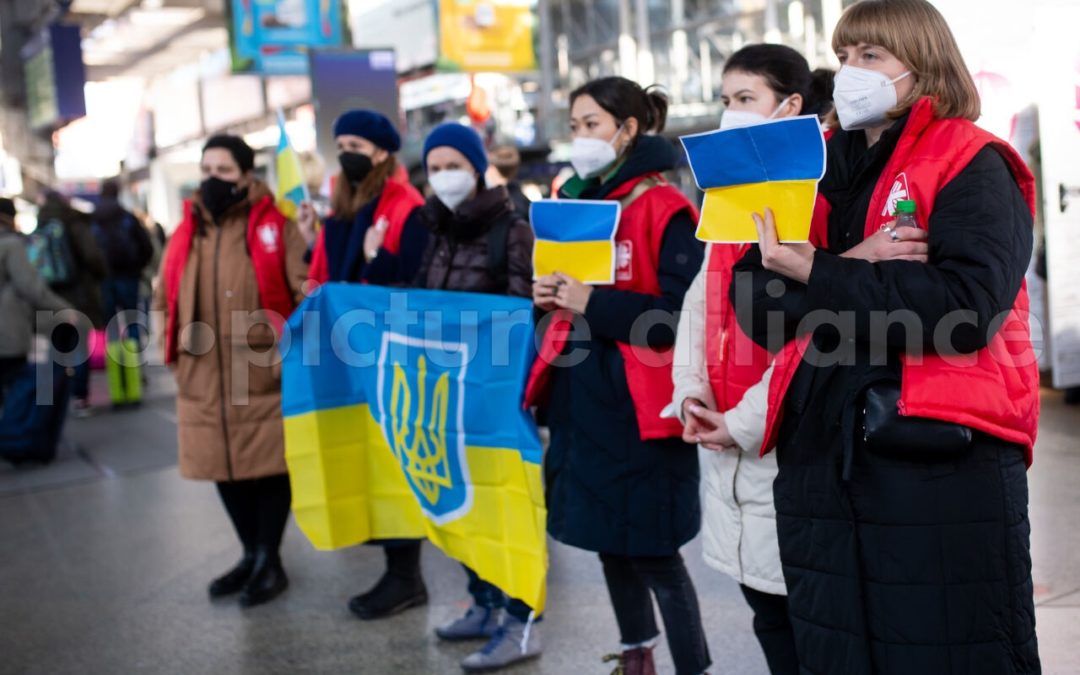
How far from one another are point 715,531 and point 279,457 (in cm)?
246

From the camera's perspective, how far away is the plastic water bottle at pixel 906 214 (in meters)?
2.12

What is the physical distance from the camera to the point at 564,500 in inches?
136

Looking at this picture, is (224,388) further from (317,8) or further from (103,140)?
(103,140)

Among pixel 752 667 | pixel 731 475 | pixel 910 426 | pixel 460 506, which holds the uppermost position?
pixel 910 426

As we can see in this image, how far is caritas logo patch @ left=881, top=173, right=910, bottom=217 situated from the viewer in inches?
85.4

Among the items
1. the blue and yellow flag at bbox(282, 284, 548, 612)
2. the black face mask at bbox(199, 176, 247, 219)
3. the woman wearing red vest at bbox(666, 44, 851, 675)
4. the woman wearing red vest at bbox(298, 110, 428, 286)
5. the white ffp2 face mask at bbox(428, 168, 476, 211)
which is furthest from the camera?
the black face mask at bbox(199, 176, 247, 219)

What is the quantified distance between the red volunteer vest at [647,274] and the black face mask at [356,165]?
1542 millimetres

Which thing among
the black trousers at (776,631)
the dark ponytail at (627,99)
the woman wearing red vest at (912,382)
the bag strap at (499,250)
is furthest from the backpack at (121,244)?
the woman wearing red vest at (912,382)

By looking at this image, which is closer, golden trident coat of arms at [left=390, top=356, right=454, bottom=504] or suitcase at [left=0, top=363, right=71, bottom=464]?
golden trident coat of arms at [left=390, top=356, right=454, bottom=504]

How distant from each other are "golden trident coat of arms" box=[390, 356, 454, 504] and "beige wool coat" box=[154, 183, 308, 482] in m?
0.78

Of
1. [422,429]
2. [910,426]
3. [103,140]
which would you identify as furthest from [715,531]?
[103,140]

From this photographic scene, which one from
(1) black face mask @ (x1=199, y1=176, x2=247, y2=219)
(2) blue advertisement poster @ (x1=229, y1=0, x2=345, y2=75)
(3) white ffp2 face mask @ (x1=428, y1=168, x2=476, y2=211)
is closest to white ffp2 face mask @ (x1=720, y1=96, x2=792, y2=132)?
(3) white ffp2 face mask @ (x1=428, y1=168, x2=476, y2=211)

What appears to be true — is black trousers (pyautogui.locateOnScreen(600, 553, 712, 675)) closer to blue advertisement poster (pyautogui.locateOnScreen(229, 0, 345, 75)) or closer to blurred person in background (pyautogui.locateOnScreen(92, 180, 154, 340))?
blurred person in background (pyautogui.locateOnScreen(92, 180, 154, 340))

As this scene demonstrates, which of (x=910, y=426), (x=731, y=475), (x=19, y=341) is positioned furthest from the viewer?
(x=19, y=341)
